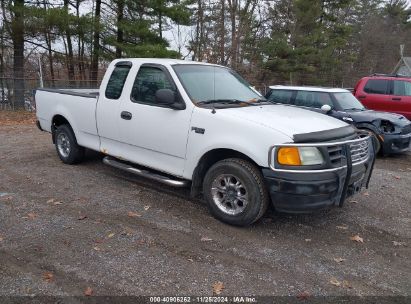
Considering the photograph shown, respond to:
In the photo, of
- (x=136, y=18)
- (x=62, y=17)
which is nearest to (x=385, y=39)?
(x=136, y=18)

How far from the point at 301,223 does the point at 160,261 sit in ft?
6.39

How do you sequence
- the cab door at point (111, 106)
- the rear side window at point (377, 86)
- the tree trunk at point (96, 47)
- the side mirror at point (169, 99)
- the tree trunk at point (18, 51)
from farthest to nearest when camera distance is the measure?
the tree trunk at point (96, 47), the tree trunk at point (18, 51), the rear side window at point (377, 86), the cab door at point (111, 106), the side mirror at point (169, 99)

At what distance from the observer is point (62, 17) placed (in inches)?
587

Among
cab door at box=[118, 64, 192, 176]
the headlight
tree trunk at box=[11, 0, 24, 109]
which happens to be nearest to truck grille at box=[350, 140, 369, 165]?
the headlight

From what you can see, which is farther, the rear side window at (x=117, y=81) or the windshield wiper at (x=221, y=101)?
the rear side window at (x=117, y=81)

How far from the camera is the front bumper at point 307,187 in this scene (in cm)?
391

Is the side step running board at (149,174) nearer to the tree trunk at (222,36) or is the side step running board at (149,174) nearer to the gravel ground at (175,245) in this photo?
the gravel ground at (175,245)

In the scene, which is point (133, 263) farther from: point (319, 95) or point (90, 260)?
point (319, 95)

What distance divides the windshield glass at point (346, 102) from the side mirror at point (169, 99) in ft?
19.1

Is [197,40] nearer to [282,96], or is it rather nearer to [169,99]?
[282,96]

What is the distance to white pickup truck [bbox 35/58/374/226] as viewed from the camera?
3973 millimetres

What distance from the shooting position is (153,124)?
16.6 ft

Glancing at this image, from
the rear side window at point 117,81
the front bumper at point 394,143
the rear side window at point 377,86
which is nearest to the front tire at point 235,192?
the rear side window at point 117,81

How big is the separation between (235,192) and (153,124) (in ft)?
4.86
